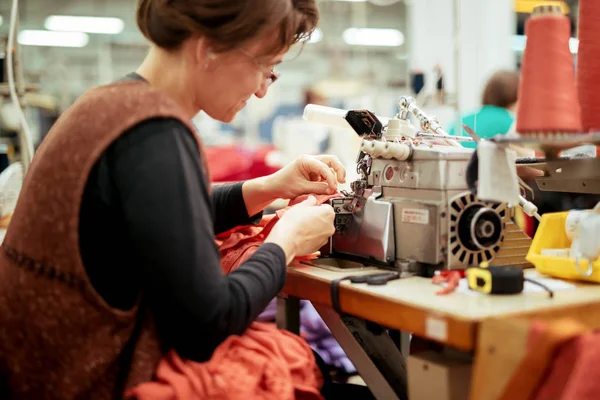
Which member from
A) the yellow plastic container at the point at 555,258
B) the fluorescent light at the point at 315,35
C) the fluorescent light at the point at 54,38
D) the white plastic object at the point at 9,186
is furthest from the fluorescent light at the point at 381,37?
the yellow plastic container at the point at 555,258

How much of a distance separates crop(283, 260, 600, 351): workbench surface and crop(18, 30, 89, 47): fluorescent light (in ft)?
37.4

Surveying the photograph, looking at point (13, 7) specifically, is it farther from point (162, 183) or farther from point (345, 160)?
point (345, 160)

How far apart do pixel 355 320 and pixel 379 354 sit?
9 centimetres

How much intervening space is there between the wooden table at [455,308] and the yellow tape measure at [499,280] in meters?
0.02

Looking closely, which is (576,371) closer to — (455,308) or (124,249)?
(455,308)

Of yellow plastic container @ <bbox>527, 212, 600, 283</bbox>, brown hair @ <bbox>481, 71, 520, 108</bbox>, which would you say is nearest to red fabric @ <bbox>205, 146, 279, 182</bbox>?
brown hair @ <bbox>481, 71, 520, 108</bbox>

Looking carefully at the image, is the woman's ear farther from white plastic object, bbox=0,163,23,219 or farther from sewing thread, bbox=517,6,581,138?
white plastic object, bbox=0,163,23,219

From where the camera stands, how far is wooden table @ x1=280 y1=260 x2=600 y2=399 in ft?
3.11

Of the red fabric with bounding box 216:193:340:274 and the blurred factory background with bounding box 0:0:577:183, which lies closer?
the red fabric with bounding box 216:193:340:274

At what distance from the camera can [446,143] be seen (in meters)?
1.50

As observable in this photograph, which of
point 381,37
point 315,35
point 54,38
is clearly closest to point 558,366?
point 315,35

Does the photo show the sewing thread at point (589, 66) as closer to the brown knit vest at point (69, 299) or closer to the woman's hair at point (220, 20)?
the woman's hair at point (220, 20)

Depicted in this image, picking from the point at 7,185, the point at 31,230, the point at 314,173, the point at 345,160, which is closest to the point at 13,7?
the point at 7,185

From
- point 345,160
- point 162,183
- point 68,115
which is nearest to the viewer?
point 162,183
